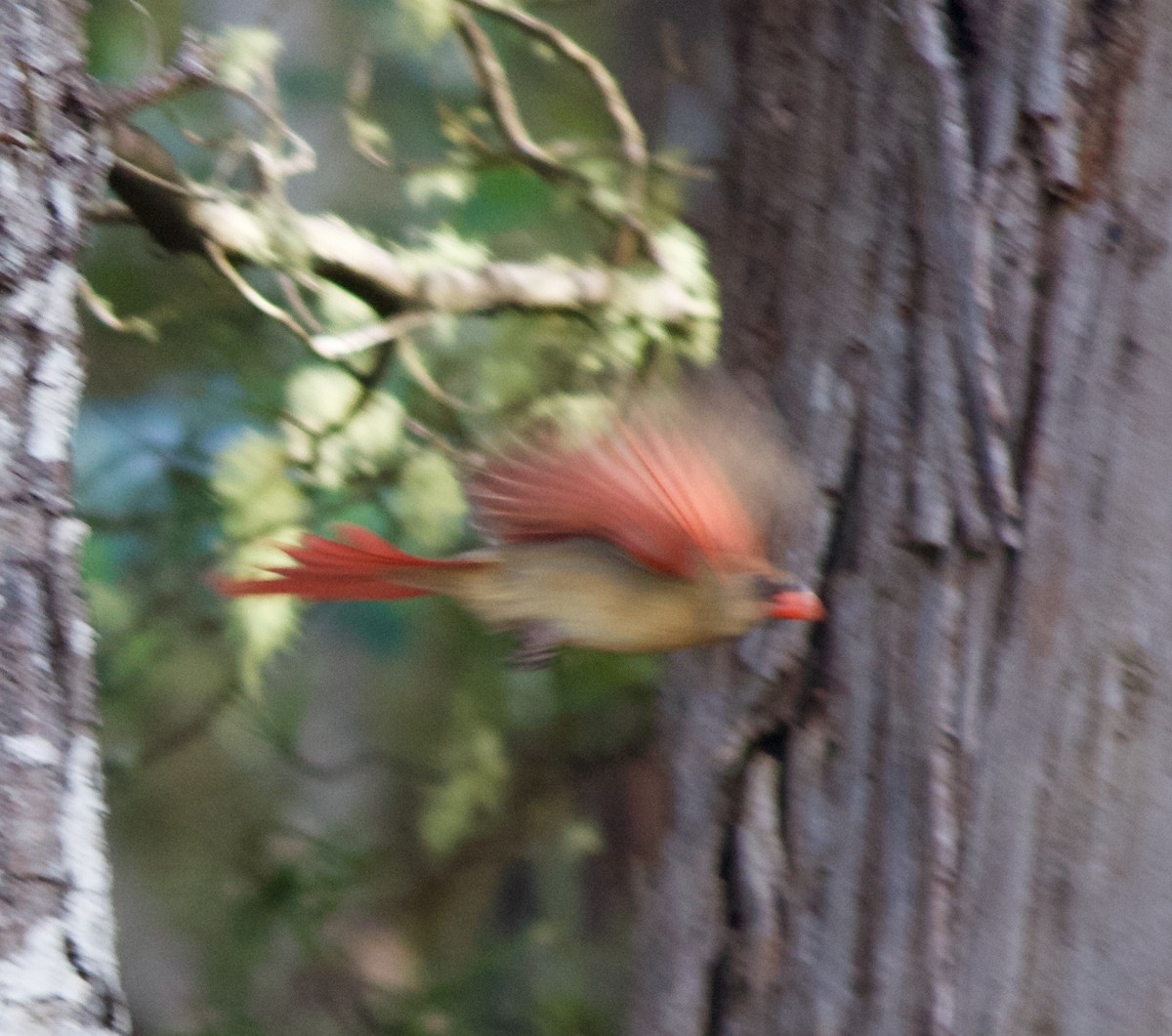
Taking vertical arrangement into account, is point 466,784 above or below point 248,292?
below

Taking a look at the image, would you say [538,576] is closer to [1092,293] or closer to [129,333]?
[1092,293]

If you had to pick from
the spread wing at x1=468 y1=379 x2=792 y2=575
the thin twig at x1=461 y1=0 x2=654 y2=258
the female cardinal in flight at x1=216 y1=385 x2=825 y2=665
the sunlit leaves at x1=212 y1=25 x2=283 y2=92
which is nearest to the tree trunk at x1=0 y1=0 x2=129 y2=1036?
the female cardinal in flight at x1=216 y1=385 x2=825 y2=665

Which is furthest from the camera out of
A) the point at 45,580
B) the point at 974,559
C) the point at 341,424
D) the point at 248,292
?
the point at 341,424

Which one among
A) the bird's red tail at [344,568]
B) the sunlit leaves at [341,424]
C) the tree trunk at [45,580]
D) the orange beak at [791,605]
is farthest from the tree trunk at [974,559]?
the sunlit leaves at [341,424]

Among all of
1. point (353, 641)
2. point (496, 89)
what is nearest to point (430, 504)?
point (353, 641)

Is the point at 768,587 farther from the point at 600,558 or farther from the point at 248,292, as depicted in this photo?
the point at 248,292

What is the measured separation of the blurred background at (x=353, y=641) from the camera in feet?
5.64

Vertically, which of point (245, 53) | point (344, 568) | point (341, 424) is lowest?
point (344, 568)

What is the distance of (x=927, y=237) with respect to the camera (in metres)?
1.04

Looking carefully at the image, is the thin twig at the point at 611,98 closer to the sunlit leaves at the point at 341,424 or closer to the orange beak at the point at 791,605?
the sunlit leaves at the point at 341,424

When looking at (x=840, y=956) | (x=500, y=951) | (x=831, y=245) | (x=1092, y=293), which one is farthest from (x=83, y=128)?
(x=500, y=951)

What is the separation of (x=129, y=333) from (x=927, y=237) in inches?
43.7

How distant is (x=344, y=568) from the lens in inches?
34.1

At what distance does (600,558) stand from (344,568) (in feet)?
0.52
